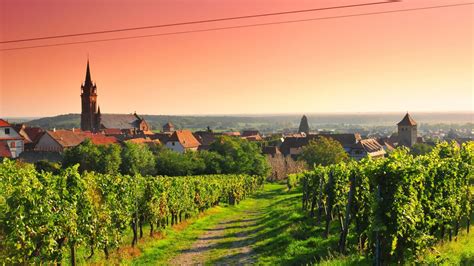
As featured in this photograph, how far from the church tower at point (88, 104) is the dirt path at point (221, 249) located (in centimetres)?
13645

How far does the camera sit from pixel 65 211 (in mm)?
14078

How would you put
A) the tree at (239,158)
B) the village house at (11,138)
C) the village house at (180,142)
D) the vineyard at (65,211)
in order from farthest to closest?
the village house at (180,142) < the village house at (11,138) < the tree at (239,158) < the vineyard at (65,211)

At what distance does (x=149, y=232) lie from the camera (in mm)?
23844

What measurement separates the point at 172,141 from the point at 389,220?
10756cm

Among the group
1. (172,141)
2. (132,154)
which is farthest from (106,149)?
(172,141)

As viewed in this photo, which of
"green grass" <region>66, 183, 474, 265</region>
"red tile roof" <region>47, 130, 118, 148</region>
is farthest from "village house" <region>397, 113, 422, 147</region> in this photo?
"green grass" <region>66, 183, 474, 265</region>

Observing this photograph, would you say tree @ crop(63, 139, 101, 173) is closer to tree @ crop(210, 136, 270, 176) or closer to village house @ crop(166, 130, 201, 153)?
tree @ crop(210, 136, 270, 176)

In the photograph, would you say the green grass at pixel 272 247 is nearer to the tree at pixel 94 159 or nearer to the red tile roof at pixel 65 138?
the tree at pixel 94 159

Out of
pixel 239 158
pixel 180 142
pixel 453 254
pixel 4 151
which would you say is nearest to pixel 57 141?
pixel 4 151

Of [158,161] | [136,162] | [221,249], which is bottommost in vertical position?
[158,161]

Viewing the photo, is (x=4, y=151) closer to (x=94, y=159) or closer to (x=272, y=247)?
(x=94, y=159)

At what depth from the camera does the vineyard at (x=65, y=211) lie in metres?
12.4

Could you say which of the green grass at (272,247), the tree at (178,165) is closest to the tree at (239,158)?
the tree at (178,165)

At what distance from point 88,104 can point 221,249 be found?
144m
